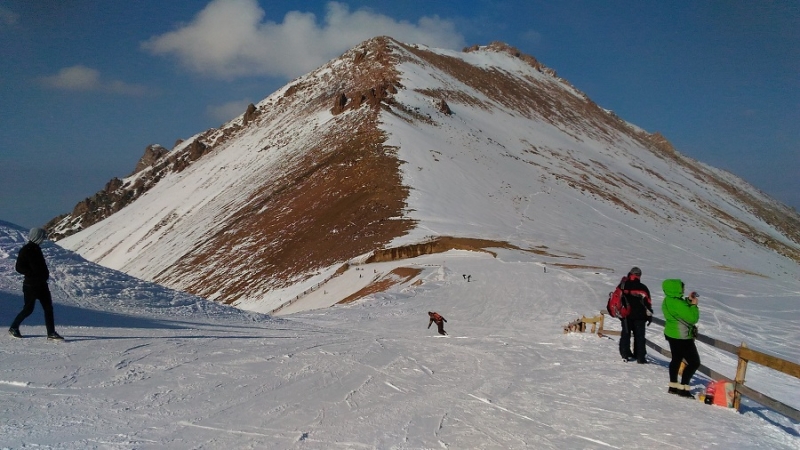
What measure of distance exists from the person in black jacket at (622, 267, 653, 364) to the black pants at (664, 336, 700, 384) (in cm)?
213

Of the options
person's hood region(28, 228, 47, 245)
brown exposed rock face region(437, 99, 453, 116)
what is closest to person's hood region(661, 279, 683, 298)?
person's hood region(28, 228, 47, 245)

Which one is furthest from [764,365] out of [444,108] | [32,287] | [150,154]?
[150,154]

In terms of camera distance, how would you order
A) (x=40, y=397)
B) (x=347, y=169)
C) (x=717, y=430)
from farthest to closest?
1. (x=347, y=169)
2. (x=717, y=430)
3. (x=40, y=397)

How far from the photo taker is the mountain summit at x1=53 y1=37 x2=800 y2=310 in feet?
147

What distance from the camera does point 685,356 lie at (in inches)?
340

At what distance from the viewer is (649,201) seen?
250ft

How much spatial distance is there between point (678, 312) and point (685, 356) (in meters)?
0.71

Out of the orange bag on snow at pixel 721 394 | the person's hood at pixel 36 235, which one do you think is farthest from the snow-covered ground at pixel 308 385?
the person's hood at pixel 36 235

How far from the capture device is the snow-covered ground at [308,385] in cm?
629

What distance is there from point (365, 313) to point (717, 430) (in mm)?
14552

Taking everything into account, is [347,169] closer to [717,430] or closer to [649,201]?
[649,201]

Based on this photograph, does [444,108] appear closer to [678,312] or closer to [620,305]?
[620,305]

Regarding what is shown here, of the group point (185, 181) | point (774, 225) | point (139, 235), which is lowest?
point (139, 235)

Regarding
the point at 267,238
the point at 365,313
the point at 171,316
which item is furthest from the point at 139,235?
the point at 171,316
